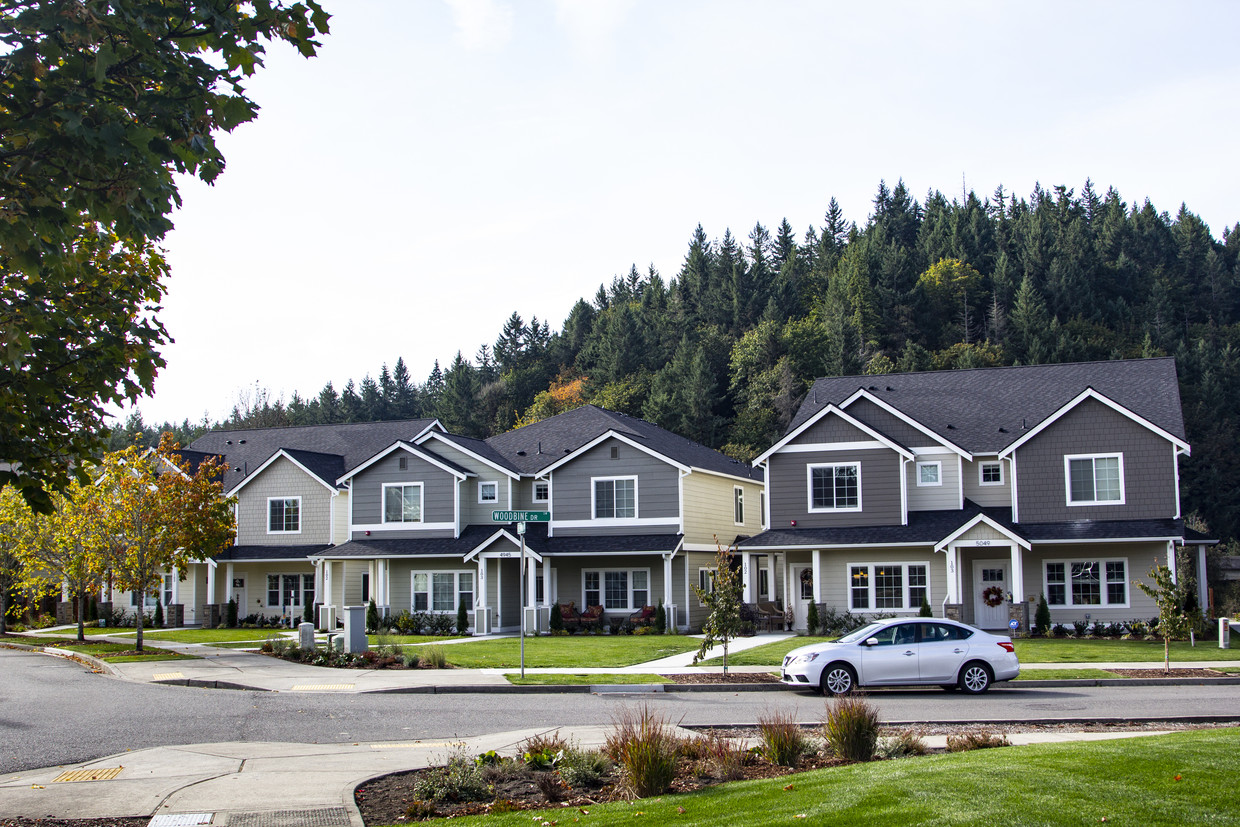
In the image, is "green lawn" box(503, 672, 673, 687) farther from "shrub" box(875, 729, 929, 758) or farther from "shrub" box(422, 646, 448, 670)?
"shrub" box(875, 729, 929, 758)

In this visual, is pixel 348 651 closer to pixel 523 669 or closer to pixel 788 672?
pixel 523 669

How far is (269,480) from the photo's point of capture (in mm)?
43938

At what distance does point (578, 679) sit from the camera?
21.4 meters

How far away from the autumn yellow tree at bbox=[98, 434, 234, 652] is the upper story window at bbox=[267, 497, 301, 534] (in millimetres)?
10202

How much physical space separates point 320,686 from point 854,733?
13.4m

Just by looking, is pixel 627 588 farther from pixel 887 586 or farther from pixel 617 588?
pixel 887 586

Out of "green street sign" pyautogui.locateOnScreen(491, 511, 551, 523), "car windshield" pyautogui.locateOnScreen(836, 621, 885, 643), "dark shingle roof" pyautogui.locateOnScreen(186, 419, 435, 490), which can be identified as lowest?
"car windshield" pyautogui.locateOnScreen(836, 621, 885, 643)

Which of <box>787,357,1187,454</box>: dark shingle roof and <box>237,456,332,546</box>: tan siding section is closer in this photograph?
<box>787,357,1187,454</box>: dark shingle roof

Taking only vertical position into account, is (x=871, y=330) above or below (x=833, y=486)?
above

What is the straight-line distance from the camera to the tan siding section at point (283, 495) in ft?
141

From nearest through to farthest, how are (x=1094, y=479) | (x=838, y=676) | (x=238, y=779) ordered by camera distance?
1. (x=238, y=779)
2. (x=838, y=676)
3. (x=1094, y=479)

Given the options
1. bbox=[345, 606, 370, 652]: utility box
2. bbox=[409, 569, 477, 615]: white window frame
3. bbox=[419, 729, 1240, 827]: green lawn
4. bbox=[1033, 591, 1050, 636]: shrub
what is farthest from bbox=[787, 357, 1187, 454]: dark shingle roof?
bbox=[419, 729, 1240, 827]: green lawn

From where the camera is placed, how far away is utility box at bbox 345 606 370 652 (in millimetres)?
25953

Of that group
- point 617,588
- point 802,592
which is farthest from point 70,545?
point 802,592
